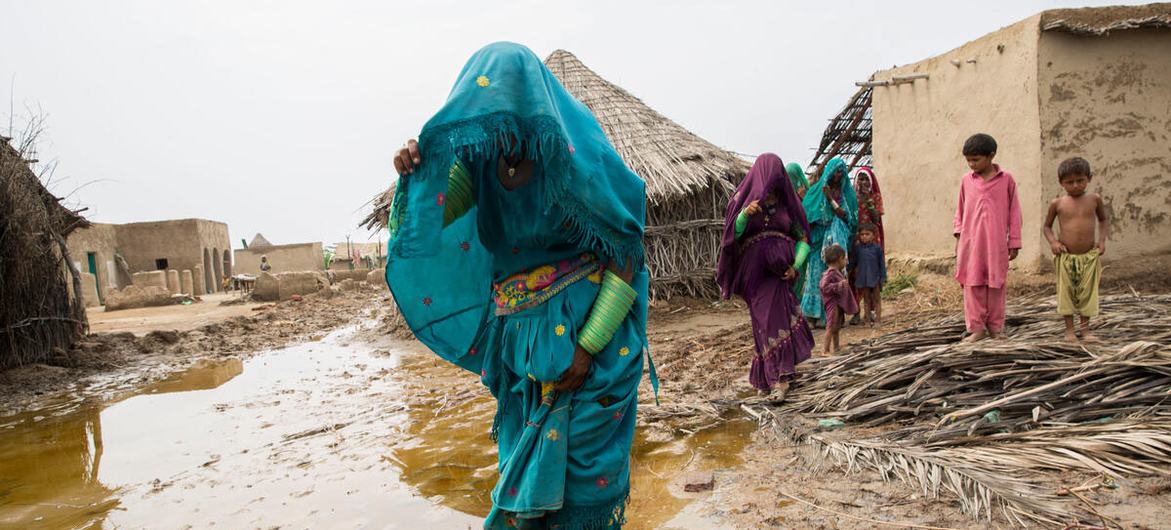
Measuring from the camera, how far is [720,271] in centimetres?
449

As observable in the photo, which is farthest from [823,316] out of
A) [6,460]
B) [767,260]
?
[6,460]

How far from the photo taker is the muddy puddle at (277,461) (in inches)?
120

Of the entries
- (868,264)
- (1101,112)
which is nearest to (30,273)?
(868,264)

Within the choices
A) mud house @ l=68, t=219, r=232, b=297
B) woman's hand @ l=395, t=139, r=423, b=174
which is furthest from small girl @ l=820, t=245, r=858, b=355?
mud house @ l=68, t=219, r=232, b=297

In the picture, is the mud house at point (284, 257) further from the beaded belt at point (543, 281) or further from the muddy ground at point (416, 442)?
the beaded belt at point (543, 281)

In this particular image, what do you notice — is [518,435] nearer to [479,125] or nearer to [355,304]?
[479,125]

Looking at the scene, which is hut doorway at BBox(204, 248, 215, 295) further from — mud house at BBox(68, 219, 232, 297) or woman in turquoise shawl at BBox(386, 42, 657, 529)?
woman in turquoise shawl at BBox(386, 42, 657, 529)

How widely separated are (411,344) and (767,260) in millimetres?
6121

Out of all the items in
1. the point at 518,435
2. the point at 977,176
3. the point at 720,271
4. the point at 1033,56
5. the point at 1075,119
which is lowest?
the point at 518,435

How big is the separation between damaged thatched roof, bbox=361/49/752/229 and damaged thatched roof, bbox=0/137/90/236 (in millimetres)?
3850

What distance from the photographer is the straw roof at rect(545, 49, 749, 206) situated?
954cm

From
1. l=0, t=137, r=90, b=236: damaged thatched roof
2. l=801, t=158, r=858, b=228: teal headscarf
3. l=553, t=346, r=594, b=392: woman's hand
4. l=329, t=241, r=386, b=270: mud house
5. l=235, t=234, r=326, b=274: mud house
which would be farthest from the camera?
l=329, t=241, r=386, b=270: mud house

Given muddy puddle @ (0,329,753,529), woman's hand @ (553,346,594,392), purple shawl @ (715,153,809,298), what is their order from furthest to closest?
purple shawl @ (715,153,809,298), muddy puddle @ (0,329,753,529), woman's hand @ (553,346,594,392)

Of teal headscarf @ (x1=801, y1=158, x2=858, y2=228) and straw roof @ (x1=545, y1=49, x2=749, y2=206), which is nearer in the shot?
teal headscarf @ (x1=801, y1=158, x2=858, y2=228)
